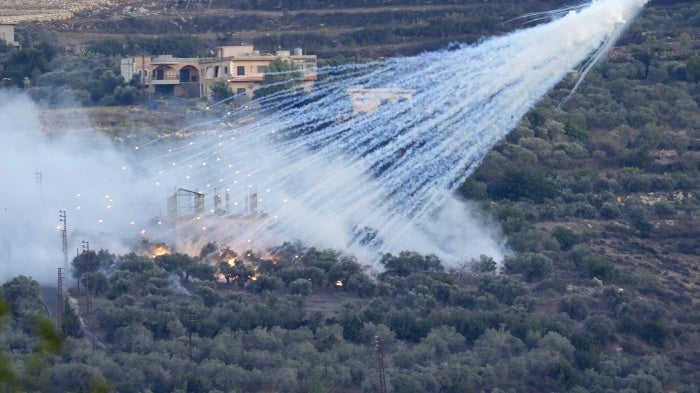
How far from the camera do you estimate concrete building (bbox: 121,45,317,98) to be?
194ft

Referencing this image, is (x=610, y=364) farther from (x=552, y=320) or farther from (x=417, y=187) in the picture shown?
(x=417, y=187)

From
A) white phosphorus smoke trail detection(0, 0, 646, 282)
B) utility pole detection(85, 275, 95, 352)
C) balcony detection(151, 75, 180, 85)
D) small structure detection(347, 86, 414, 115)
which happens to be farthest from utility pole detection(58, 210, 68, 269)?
balcony detection(151, 75, 180, 85)

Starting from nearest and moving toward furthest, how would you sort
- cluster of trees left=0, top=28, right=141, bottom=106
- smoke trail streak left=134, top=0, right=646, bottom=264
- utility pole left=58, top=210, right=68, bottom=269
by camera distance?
utility pole left=58, top=210, right=68, bottom=269 < smoke trail streak left=134, top=0, right=646, bottom=264 < cluster of trees left=0, top=28, right=141, bottom=106

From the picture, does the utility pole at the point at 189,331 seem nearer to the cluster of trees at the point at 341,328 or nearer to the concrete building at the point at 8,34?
the cluster of trees at the point at 341,328

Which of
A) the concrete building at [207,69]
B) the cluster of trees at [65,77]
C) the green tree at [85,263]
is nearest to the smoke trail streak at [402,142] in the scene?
the green tree at [85,263]

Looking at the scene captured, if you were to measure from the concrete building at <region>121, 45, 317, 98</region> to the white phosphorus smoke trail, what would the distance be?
20.1 ft

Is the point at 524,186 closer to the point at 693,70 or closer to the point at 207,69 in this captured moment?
the point at 693,70

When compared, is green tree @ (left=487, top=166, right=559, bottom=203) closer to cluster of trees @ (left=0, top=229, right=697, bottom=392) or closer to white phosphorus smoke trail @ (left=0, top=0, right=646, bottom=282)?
white phosphorus smoke trail @ (left=0, top=0, right=646, bottom=282)

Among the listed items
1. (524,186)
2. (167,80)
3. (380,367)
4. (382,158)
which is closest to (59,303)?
(380,367)

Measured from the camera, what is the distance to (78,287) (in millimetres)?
42031

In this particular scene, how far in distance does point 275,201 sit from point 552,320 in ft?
35.5

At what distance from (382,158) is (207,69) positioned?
Answer: 39.7ft

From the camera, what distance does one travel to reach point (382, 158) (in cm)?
4916

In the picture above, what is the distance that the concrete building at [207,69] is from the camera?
5903cm
